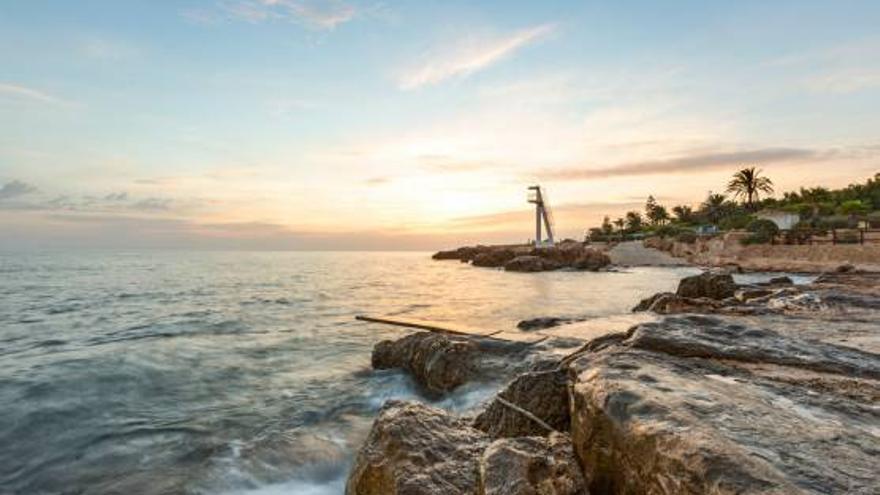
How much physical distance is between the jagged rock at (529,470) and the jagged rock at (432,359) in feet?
→ 20.4

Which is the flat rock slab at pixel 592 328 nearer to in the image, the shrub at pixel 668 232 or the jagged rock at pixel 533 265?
the jagged rock at pixel 533 265

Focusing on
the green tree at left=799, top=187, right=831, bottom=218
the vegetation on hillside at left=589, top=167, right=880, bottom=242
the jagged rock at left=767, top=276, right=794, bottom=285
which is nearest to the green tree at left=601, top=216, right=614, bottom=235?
the vegetation on hillside at left=589, top=167, right=880, bottom=242

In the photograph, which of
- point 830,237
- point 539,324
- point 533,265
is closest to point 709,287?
point 539,324

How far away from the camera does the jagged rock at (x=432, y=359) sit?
396 inches

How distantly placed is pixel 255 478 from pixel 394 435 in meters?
3.42

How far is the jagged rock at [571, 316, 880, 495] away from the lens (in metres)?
2.50

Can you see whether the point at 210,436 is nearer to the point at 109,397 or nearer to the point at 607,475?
the point at 109,397

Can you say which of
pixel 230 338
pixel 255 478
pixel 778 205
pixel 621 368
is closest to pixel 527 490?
pixel 621 368

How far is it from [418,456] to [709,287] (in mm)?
16756

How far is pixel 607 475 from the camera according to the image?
10.8ft

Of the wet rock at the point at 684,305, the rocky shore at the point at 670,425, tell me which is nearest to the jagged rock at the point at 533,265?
the wet rock at the point at 684,305

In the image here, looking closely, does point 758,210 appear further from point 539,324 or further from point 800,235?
point 539,324

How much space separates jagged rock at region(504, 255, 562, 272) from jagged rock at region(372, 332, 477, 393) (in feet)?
157

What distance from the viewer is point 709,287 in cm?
1814
